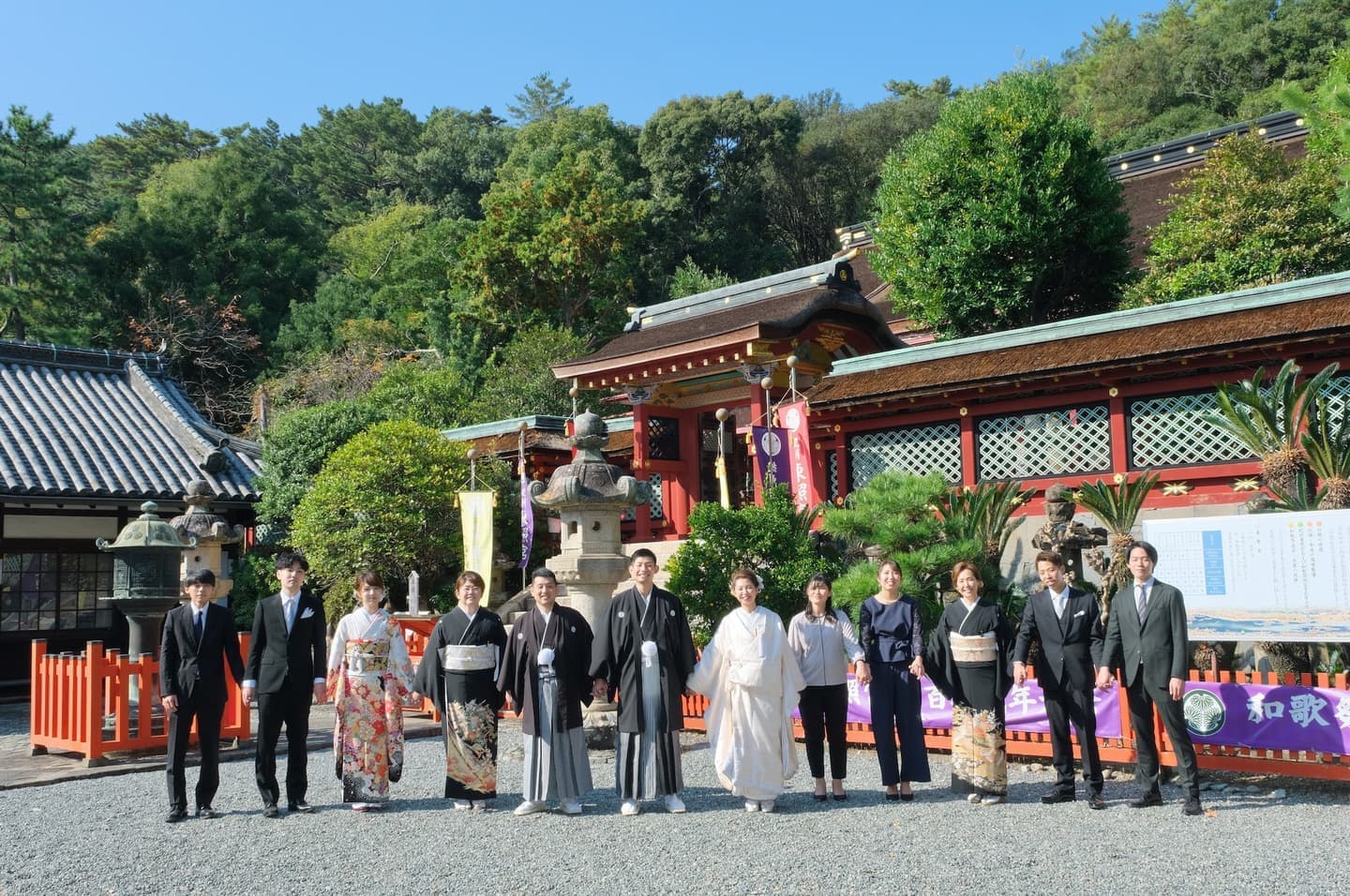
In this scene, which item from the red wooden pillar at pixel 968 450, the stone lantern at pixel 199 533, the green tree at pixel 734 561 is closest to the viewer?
the green tree at pixel 734 561

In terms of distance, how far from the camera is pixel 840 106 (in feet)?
153

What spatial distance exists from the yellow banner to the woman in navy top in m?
8.07

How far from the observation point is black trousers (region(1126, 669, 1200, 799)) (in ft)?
20.7

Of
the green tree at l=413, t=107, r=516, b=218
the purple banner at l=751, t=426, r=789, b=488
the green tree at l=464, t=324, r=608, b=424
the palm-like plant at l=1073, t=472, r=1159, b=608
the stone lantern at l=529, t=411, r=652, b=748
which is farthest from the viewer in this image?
the green tree at l=413, t=107, r=516, b=218

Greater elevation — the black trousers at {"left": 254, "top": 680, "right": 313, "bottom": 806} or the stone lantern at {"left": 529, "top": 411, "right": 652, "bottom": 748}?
the stone lantern at {"left": 529, "top": 411, "right": 652, "bottom": 748}

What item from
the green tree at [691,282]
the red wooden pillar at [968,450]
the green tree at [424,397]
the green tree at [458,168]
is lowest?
the red wooden pillar at [968,450]

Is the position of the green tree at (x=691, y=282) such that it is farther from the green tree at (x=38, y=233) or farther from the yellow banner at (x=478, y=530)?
the green tree at (x=38, y=233)

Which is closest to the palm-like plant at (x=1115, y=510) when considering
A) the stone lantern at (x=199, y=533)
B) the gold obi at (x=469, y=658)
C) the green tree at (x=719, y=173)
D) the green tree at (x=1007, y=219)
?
the gold obi at (x=469, y=658)

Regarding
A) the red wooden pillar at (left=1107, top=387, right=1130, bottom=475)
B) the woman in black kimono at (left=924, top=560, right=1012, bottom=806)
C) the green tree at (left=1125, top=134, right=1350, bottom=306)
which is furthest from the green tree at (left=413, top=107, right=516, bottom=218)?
the woman in black kimono at (left=924, top=560, right=1012, bottom=806)

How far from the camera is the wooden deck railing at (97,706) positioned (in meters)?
8.66

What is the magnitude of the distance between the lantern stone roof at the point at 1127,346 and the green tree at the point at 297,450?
7.92 metres

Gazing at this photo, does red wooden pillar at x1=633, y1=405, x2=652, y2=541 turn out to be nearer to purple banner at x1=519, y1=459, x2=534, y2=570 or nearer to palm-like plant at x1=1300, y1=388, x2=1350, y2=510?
purple banner at x1=519, y1=459, x2=534, y2=570

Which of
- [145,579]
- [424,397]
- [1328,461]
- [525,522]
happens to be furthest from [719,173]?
[1328,461]

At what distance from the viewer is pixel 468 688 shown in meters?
6.89
